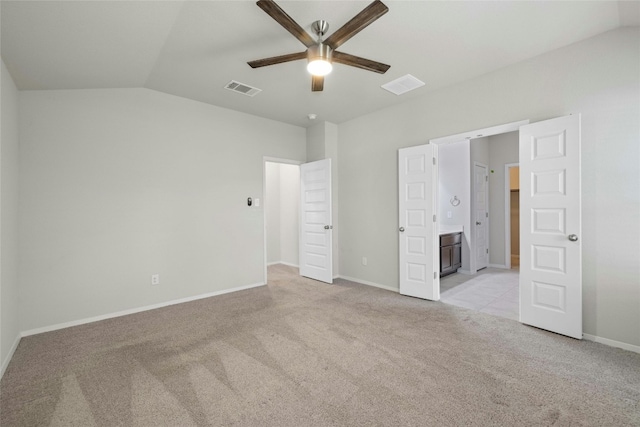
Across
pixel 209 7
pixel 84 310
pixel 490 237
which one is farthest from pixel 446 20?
pixel 490 237

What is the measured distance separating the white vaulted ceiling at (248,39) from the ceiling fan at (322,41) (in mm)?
266

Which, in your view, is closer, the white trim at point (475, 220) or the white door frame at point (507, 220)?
the white trim at point (475, 220)

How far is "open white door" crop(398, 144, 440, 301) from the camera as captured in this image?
3879 mm

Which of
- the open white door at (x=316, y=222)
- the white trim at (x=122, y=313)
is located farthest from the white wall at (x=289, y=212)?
the white trim at (x=122, y=313)

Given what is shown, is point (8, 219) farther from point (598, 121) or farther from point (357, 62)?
point (598, 121)

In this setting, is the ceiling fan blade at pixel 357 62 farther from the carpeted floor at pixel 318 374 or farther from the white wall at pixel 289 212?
the white wall at pixel 289 212

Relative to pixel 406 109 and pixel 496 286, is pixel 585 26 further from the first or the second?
pixel 496 286

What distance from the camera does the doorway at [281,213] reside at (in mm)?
6598

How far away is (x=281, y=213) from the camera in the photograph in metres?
6.96

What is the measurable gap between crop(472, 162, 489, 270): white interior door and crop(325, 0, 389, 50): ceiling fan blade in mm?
4901

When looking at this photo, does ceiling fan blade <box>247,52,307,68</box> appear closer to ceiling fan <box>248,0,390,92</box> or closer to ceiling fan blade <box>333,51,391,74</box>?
ceiling fan <box>248,0,390,92</box>

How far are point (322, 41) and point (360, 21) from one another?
41 centimetres

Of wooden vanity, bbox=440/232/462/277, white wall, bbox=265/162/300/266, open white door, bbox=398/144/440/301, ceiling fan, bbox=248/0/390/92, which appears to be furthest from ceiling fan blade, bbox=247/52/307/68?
white wall, bbox=265/162/300/266

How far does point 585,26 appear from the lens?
2518mm
